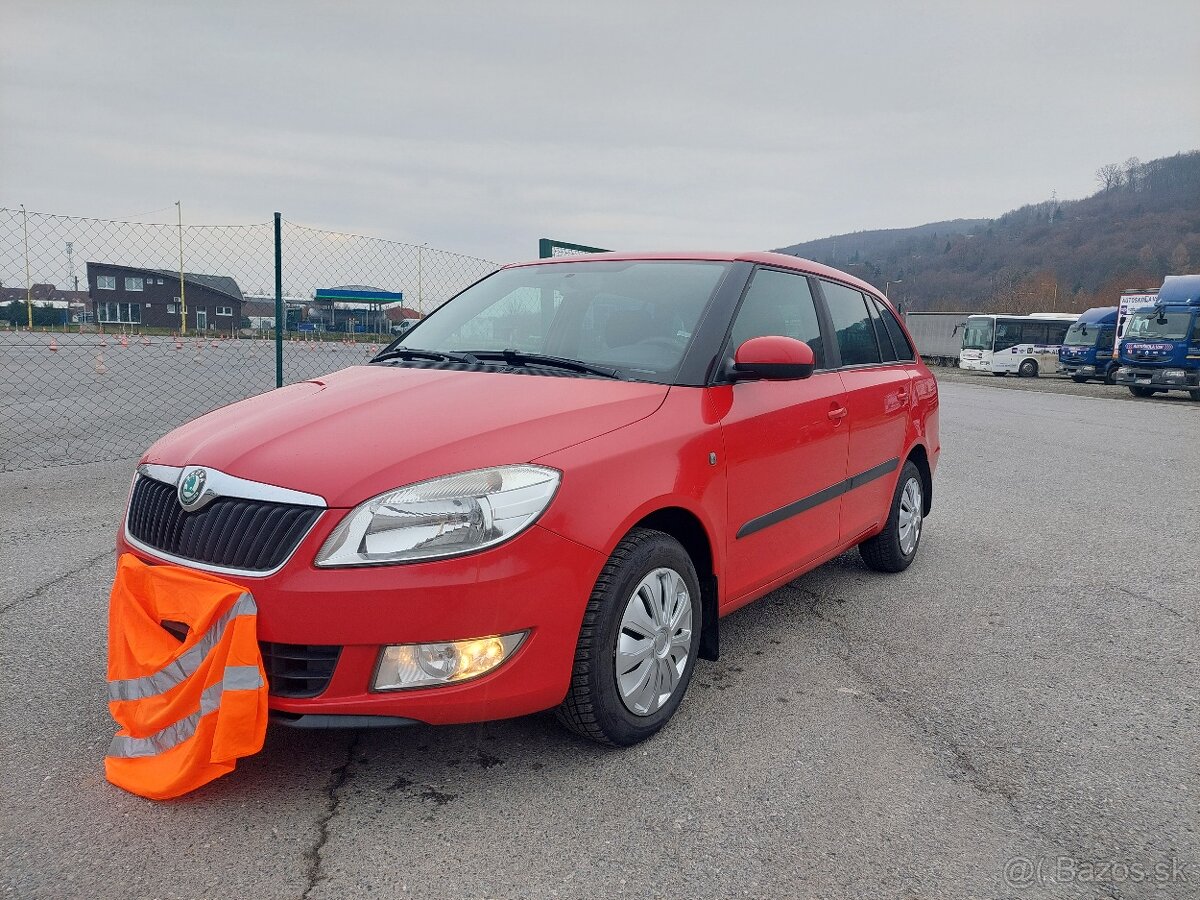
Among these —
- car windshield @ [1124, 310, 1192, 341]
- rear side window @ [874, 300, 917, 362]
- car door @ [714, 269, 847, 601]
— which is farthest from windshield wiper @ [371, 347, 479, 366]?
car windshield @ [1124, 310, 1192, 341]

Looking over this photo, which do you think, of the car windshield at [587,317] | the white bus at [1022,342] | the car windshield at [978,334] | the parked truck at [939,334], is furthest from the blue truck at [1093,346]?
the car windshield at [587,317]

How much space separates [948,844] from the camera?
234 cm

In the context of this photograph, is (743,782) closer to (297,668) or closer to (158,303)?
(297,668)

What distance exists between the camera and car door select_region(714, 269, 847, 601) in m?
3.23

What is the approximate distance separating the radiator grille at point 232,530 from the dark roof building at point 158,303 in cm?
823

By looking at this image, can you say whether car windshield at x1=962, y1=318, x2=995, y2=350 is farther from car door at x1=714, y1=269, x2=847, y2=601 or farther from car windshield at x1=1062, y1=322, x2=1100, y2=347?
car door at x1=714, y1=269, x2=847, y2=601

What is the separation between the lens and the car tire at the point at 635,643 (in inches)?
102

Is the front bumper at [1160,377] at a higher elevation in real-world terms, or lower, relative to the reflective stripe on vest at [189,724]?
higher

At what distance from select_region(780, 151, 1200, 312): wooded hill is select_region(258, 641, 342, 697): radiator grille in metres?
76.9

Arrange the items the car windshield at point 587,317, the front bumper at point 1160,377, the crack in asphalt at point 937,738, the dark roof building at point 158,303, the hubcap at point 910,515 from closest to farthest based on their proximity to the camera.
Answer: the crack in asphalt at point 937,738, the car windshield at point 587,317, the hubcap at point 910,515, the dark roof building at point 158,303, the front bumper at point 1160,377

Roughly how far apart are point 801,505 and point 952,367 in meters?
51.6

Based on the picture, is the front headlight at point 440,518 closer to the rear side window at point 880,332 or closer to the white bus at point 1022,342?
the rear side window at point 880,332

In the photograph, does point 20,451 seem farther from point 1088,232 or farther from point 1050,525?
point 1088,232

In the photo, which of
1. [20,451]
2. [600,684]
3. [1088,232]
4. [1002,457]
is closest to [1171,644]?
[600,684]
